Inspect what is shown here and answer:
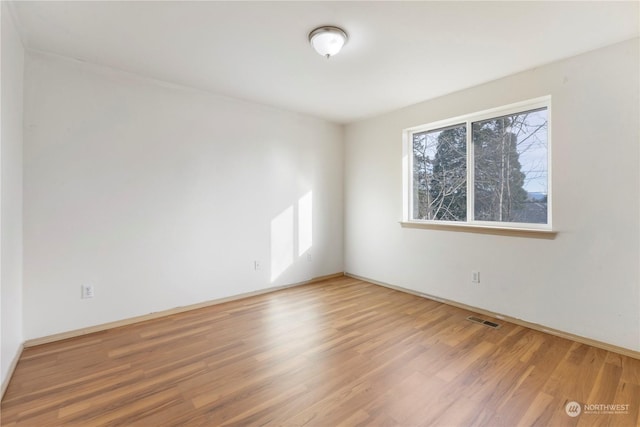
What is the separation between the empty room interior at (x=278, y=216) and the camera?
184cm

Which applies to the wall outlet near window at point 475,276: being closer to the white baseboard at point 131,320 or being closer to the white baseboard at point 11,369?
the white baseboard at point 131,320

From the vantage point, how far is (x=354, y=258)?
15.1 feet

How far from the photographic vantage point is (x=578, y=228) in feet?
8.14

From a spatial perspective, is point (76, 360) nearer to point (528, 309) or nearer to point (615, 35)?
point (528, 309)

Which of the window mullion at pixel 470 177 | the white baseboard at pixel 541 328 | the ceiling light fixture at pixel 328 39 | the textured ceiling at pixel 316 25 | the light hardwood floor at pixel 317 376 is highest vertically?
the textured ceiling at pixel 316 25

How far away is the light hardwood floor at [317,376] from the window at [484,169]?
3.88ft

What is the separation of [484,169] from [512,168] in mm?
283

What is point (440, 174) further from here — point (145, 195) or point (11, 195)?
point (11, 195)

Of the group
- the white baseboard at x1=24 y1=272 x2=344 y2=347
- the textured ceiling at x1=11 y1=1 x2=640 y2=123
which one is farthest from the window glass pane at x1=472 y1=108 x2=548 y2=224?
the white baseboard at x1=24 y1=272 x2=344 y2=347

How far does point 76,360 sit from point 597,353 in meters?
4.03

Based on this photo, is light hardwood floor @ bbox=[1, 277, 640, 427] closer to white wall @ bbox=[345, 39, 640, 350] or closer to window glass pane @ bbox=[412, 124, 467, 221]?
white wall @ bbox=[345, 39, 640, 350]

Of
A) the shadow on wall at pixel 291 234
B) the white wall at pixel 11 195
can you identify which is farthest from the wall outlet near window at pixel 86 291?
the shadow on wall at pixel 291 234

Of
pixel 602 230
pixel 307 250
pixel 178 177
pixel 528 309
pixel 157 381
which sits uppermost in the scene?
pixel 178 177

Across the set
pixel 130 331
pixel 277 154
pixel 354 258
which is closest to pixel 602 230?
pixel 354 258
